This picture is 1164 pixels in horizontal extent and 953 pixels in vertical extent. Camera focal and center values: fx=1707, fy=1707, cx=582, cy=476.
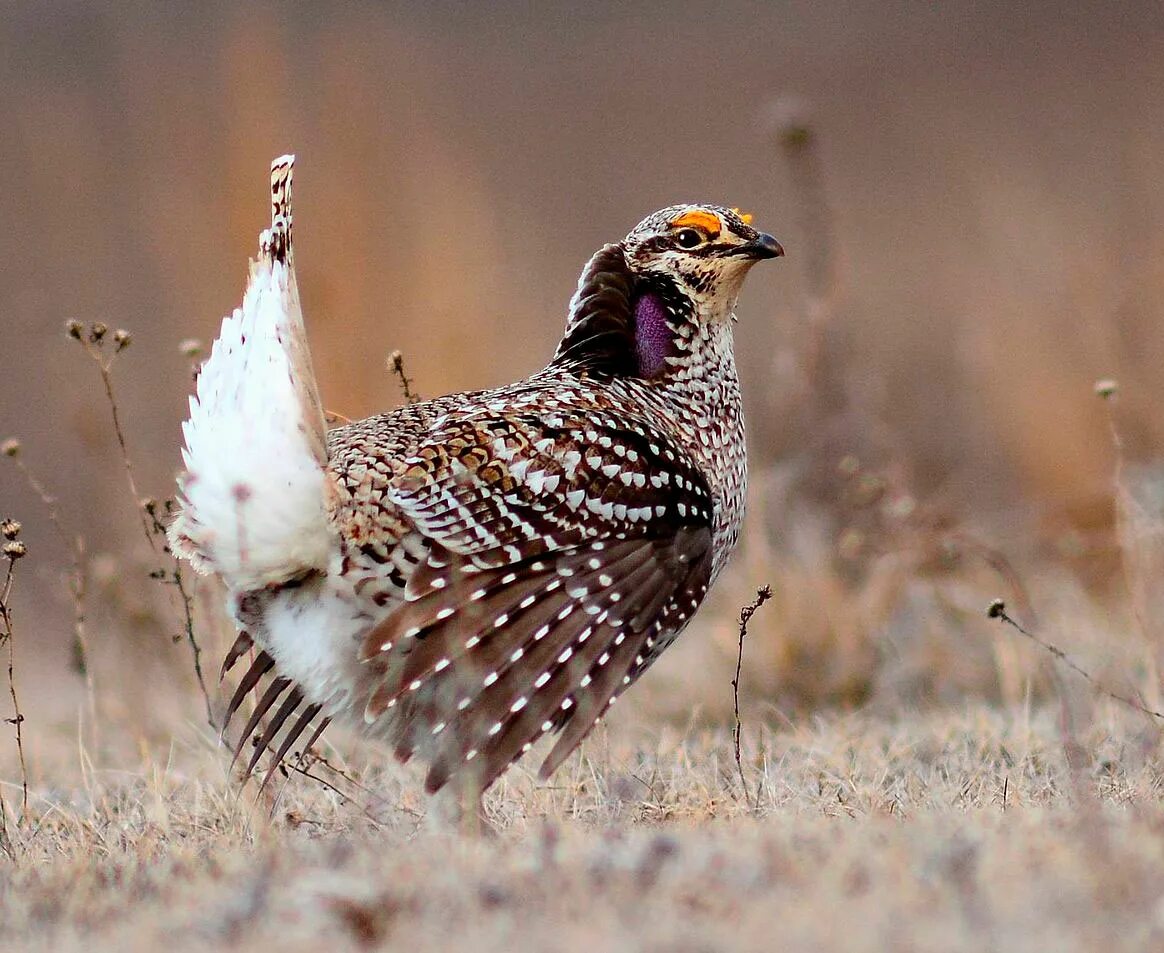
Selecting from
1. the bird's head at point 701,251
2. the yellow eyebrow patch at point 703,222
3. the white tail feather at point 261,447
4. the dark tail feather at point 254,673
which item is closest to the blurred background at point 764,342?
the dark tail feather at point 254,673

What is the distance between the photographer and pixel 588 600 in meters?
3.66

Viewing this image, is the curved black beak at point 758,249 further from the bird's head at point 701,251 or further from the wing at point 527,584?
the wing at point 527,584

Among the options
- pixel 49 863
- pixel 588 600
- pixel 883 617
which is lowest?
pixel 883 617

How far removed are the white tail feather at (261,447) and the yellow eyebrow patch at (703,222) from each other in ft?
3.85

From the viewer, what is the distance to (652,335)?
4.50 metres

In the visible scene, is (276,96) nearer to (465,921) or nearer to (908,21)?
(465,921)

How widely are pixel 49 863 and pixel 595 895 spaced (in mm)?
1510

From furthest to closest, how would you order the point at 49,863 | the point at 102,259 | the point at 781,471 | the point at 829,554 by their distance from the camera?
the point at 102,259, the point at 781,471, the point at 829,554, the point at 49,863

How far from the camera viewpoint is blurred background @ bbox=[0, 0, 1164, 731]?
5832 mm

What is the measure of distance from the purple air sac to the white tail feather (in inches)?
40.9

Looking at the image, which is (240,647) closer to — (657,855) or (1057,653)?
(657,855)

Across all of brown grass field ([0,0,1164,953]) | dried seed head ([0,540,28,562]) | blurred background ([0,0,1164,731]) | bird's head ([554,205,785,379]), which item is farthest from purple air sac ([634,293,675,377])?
dried seed head ([0,540,28,562])

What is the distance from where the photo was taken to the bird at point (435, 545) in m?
3.54

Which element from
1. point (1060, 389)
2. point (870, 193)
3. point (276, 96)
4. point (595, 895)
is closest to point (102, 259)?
point (870, 193)
